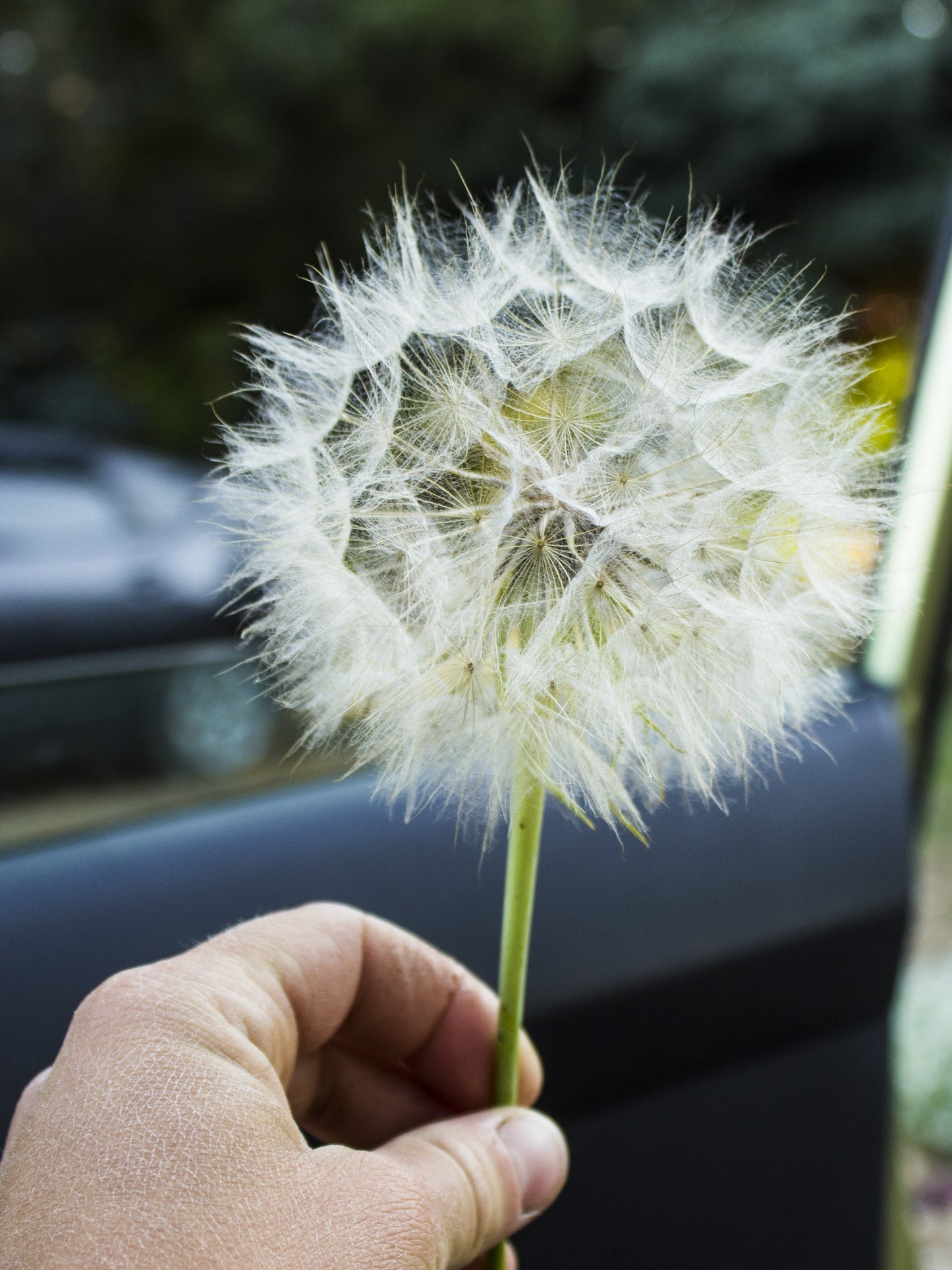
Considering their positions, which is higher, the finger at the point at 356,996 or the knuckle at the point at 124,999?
the knuckle at the point at 124,999

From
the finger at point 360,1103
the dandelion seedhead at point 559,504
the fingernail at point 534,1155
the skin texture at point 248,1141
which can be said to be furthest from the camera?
the finger at point 360,1103

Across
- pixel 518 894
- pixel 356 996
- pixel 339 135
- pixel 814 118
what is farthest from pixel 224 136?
pixel 518 894

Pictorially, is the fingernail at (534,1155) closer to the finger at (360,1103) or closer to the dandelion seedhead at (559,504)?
the finger at (360,1103)

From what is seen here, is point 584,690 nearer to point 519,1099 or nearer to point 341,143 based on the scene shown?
point 519,1099

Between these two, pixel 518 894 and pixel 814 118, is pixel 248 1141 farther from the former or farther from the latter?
pixel 814 118

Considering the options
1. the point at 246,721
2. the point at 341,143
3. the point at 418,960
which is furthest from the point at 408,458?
the point at 341,143

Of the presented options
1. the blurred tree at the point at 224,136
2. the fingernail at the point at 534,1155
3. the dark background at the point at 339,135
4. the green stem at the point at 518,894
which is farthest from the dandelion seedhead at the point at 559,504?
the blurred tree at the point at 224,136

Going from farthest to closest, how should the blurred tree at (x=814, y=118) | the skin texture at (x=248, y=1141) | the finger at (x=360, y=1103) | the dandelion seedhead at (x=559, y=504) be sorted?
1. the blurred tree at (x=814, y=118)
2. the finger at (x=360, y=1103)
3. the dandelion seedhead at (x=559, y=504)
4. the skin texture at (x=248, y=1141)
